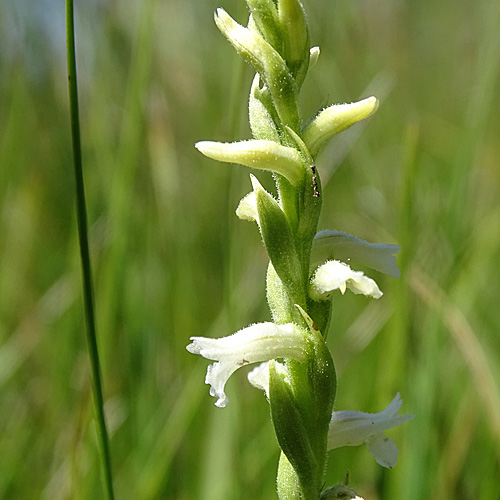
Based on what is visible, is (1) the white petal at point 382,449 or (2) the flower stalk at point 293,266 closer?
(2) the flower stalk at point 293,266

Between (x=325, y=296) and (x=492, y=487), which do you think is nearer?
(x=325, y=296)

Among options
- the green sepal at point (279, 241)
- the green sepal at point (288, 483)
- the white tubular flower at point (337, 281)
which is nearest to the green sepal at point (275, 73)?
the green sepal at point (279, 241)

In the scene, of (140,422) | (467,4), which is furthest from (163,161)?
(467,4)

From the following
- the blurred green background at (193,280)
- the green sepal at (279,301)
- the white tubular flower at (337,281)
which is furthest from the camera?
the blurred green background at (193,280)

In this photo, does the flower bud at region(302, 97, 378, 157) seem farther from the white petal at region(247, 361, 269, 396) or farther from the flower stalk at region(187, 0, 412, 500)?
the white petal at region(247, 361, 269, 396)

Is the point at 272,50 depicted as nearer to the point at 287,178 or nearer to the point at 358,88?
the point at 287,178

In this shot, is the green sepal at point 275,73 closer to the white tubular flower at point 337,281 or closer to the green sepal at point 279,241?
the green sepal at point 279,241
